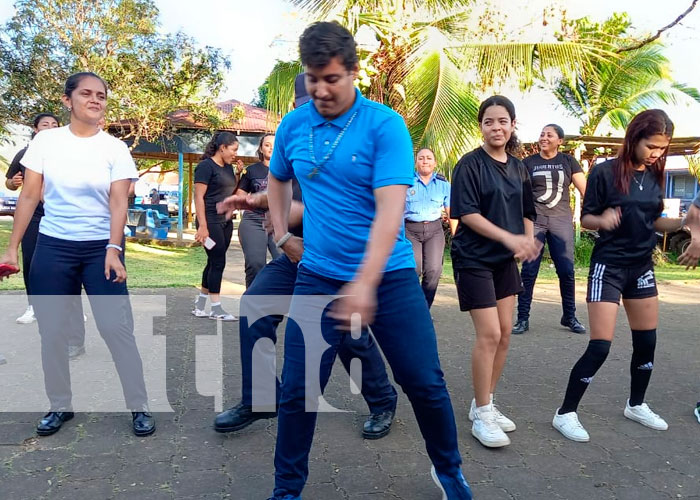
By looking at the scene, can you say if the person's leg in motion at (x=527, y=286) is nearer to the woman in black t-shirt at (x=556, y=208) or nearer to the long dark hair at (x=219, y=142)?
the woman in black t-shirt at (x=556, y=208)

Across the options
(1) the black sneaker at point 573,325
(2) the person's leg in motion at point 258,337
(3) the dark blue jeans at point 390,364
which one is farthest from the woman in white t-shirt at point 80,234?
(1) the black sneaker at point 573,325

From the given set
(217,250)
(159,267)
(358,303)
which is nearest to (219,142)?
(217,250)

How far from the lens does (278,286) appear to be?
3.32 metres

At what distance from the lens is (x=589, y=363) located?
3545 millimetres

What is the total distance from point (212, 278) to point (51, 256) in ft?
10.3

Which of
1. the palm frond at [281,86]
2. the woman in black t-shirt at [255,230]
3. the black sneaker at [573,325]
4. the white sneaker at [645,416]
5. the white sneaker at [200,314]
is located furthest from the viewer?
the palm frond at [281,86]

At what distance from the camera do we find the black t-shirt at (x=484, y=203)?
3.39 metres

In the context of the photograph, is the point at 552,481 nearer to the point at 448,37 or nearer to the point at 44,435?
the point at 44,435

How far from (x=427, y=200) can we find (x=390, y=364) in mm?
3757

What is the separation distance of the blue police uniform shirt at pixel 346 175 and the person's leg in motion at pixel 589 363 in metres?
1.50

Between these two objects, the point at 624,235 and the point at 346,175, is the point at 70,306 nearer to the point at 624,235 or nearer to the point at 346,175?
the point at 346,175

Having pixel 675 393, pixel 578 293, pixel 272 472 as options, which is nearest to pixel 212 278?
pixel 272 472

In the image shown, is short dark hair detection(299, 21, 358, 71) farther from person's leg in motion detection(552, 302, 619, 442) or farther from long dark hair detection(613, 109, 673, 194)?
person's leg in motion detection(552, 302, 619, 442)

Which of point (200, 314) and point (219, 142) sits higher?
point (219, 142)
